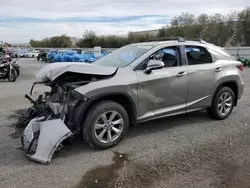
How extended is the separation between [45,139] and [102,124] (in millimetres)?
880

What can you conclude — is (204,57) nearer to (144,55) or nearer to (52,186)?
(144,55)

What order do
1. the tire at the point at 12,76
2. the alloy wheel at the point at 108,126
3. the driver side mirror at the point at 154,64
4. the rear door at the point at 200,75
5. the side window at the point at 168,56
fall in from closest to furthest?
the alloy wheel at the point at 108,126 < the driver side mirror at the point at 154,64 < the side window at the point at 168,56 < the rear door at the point at 200,75 < the tire at the point at 12,76

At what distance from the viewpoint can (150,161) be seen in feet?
12.6

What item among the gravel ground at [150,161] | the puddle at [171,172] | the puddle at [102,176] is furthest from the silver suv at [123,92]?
the puddle at [171,172]

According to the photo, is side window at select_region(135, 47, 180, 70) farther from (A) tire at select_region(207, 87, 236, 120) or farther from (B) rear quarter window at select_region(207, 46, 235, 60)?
(A) tire at select_region(207, 87, 236, 120)

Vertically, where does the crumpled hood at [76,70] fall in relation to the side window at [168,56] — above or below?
below

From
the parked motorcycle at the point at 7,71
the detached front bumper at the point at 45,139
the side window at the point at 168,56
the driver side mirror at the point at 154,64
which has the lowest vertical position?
the detached front bumper at the point at 45,139

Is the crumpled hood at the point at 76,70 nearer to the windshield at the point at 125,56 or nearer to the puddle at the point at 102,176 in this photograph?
the windshield at the point at 125,56

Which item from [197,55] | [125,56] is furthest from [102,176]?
[197,55]

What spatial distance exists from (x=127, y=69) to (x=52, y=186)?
7.04 ft

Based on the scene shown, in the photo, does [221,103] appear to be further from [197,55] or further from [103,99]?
[103,99]

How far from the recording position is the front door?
4418mm

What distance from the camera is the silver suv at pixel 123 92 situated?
13.0 feet

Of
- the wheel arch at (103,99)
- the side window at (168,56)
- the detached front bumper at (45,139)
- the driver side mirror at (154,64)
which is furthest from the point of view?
the side window at (168,56)
